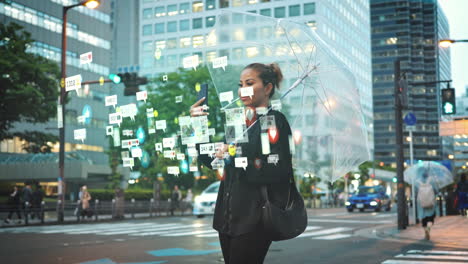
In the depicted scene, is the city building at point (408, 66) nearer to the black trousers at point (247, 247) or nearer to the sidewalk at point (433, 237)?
the sidewalk at point (433, 237)

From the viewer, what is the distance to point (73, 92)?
4788 cm

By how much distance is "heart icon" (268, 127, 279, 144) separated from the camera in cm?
380

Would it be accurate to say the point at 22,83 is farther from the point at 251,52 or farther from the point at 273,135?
the point at 273,135

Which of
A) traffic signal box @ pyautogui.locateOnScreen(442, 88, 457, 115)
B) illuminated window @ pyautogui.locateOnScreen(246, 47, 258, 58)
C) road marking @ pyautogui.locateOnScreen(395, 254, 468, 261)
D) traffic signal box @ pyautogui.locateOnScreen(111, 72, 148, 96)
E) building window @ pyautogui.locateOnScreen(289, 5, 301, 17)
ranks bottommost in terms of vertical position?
road marking @ pyautogui.locateOnScreen(395, 254, 468, 261)

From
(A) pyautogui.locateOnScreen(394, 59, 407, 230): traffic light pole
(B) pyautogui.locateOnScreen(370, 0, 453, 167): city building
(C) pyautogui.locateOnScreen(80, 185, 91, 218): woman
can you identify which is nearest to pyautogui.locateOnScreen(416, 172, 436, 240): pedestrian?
(A) pyautogui.locateOnScreen(394, 59, 407, 230): traffic light pole

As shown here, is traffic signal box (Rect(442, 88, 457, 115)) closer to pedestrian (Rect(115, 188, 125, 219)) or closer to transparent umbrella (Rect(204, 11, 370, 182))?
pedestrian (Rect(115, 188, 125, 219))

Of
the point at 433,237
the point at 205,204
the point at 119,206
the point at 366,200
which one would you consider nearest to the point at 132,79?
the point at 433,237

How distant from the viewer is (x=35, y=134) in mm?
31844

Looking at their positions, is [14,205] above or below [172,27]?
below

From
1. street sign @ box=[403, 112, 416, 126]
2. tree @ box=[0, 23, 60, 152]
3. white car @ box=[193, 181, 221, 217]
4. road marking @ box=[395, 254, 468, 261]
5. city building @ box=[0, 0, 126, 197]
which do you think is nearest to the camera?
road marking @ box=[395, 254, 468, 261]

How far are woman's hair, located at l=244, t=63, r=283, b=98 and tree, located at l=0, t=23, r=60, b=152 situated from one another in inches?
1011

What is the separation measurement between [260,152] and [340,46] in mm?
93392

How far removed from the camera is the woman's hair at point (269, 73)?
4062mm

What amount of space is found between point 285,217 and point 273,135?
1.86 feet
